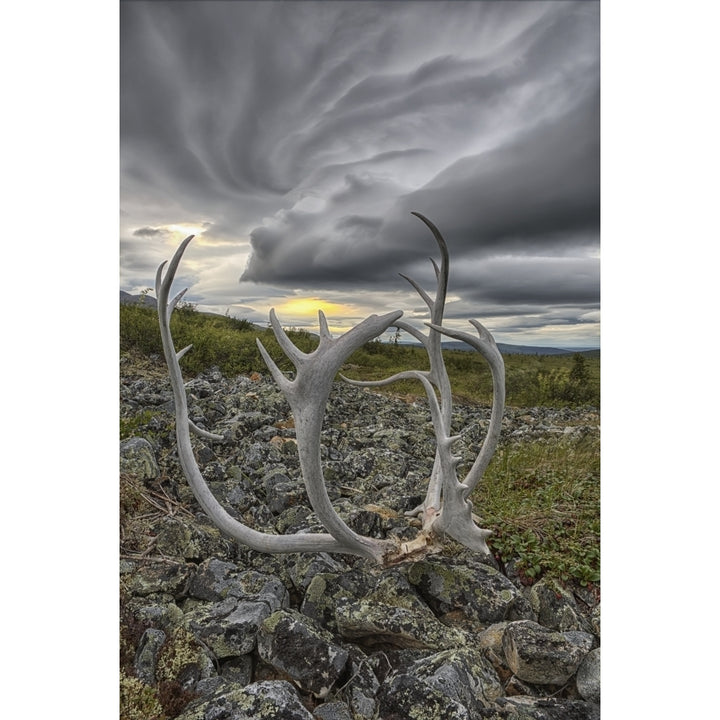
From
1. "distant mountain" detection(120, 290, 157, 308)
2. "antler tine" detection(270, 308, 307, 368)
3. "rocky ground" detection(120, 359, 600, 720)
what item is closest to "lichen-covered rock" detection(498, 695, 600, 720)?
"rocky ground" detection(120, 359, 600, 720)

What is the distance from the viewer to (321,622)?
144cm

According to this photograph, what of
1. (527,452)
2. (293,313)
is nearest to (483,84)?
(293,313)

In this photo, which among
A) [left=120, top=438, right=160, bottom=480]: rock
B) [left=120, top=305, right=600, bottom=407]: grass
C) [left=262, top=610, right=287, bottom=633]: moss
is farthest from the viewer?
[left=120, top=305, right=600, bottom=407]: grass

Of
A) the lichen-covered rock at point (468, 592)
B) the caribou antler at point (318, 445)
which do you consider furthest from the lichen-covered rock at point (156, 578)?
the lichen-covered rock at point (468, 592)

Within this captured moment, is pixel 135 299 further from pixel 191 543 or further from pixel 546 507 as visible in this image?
pixel 546 507

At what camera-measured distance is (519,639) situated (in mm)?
1330

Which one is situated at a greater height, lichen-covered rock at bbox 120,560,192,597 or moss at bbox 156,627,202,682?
lichen-covered rock at bbox 120,560,192,597

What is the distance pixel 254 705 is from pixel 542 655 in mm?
752

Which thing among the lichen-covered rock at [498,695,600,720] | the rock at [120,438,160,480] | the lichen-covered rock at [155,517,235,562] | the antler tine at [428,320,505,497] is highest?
the antler tine at [428,320,505,497]

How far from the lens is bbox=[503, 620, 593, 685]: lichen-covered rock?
4.28 feet

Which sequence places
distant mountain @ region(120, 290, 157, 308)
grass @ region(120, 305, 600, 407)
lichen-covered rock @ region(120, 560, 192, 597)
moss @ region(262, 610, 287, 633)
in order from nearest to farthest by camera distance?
moss @ region(262, 610, 287, 633)
lichen-covered rock @ region(120, 560, 192, 597)
distant mountain @ region(120, 290, 157, 308)
grass @ region(120, 305, 600, 407)

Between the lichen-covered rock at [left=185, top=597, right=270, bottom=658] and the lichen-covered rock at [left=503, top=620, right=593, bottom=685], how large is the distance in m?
0.70

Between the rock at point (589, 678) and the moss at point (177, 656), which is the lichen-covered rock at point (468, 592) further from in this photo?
the moss at point (177, 656)

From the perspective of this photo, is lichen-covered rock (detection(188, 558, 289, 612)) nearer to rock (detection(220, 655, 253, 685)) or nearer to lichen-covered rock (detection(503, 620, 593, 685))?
rock (detection(220, 655, 253, 685))
